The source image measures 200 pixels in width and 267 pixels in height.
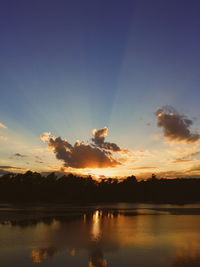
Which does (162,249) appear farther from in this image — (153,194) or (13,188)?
(153,194)

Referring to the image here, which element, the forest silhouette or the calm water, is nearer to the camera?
the calm water

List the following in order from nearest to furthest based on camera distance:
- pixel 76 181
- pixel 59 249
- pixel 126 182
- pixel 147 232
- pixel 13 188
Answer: pixel 59 249 < pixel 147 232 < pixel 13 188 < pixel 76 181 < pixel 126 182

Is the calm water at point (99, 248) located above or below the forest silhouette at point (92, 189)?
below

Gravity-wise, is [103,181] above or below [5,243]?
above

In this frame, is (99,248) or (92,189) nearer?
(99,248)

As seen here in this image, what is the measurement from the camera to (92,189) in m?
169

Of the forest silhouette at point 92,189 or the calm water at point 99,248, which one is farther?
the forest silhouette at point 92,189

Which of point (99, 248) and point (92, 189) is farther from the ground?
point (92, 189)

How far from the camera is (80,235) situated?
30.4 metres

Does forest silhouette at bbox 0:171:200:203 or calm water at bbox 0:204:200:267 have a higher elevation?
forest silhouette at bbox 0:171:200:203

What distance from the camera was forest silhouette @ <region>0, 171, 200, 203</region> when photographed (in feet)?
461

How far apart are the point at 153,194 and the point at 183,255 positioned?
516 feet

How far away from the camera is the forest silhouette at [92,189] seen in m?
140

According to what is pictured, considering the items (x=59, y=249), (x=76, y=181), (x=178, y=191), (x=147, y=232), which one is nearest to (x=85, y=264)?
(x=59, y=249)
